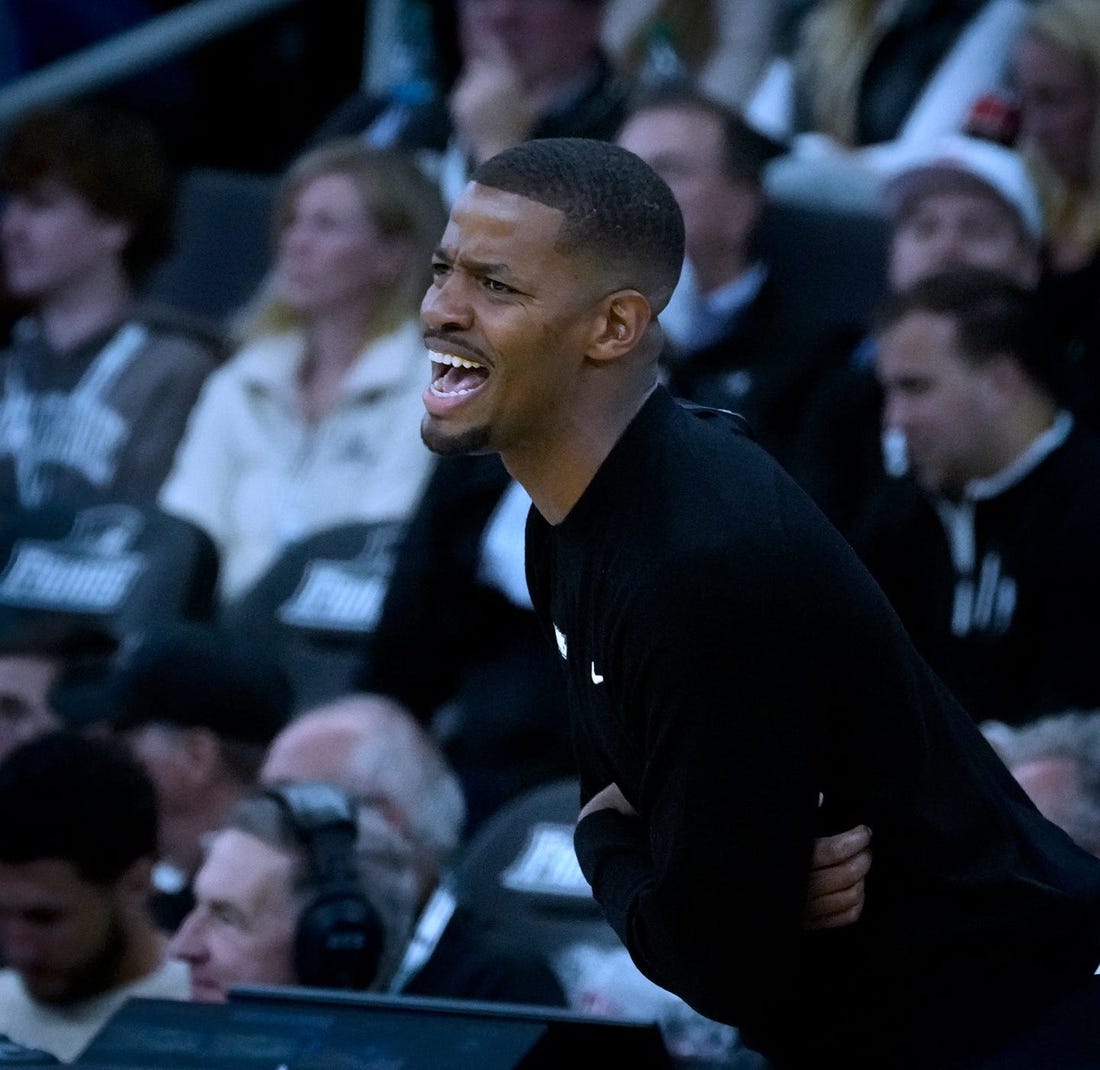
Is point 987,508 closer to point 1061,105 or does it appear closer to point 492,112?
point 1061,105

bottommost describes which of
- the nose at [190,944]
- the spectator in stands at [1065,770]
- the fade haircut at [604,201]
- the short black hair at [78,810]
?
the nose at [190,944]

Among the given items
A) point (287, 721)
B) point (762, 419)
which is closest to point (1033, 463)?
point (762, 419)

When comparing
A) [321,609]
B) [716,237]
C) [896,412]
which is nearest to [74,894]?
[321,609]

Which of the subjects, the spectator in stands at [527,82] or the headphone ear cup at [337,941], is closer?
the headphone ear cup at [337,941]

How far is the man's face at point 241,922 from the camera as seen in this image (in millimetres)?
3252

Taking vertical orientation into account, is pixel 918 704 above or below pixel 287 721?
above

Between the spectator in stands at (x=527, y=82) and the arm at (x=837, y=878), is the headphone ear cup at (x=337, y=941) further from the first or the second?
the spectator in stands at (x=527, y=82)

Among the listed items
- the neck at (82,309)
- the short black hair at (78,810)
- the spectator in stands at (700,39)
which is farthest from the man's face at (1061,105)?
the short black hair at (78,810)

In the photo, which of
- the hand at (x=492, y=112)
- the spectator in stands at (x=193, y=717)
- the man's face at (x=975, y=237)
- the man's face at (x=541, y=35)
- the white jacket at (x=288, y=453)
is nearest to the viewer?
the spectator in stands at (x=193, y=717)

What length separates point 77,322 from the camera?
215 inches

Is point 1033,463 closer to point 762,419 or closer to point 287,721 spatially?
point 762,419

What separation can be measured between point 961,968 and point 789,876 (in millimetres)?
238

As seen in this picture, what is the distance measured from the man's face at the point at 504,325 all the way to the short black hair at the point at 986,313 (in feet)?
6.88

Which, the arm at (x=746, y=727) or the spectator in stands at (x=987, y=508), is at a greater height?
the arm at (x=746, y=727)
